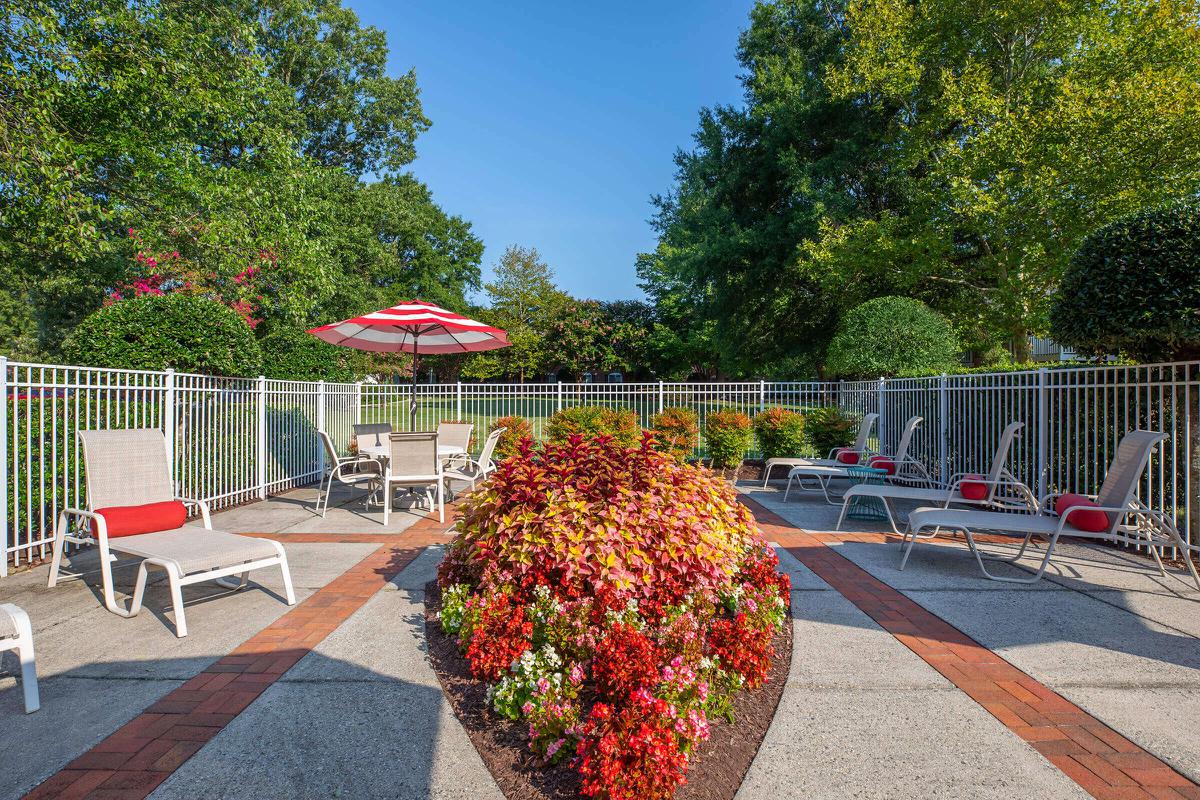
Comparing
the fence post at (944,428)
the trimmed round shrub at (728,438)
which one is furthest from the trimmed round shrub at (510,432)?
the fence post at (944,428)

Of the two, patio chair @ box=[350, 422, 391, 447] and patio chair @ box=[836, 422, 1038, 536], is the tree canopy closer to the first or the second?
patio chair @ box=[836, 422, 1038, 536]

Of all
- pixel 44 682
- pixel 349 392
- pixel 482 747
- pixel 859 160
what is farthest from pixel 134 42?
pixel 859 160

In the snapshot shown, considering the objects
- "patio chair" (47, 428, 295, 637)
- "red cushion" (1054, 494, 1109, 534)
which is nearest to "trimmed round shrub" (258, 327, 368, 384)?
"patio chair" (47, 428, 295, 637)

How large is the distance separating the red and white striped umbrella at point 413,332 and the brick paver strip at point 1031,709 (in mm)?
5429

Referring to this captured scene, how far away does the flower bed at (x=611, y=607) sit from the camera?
2031 mm

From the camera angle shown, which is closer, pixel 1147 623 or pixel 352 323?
pixel 1147 623

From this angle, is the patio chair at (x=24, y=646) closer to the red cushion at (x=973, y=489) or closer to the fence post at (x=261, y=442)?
the fence post at (x=261, y=442)

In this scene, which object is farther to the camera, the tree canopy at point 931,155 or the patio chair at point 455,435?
the tree canopy at point 931,155

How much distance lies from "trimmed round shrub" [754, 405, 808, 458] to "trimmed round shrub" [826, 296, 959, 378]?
5.71ft

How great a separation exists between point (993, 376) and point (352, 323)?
7.87 m

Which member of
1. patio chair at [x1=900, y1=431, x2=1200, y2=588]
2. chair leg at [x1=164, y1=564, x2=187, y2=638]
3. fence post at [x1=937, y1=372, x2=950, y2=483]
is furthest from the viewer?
fence post at [x1=937, y1=372, x2=950, y2=483]

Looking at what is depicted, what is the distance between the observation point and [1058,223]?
1238 centimetres

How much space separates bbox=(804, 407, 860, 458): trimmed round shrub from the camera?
10203 millimetres

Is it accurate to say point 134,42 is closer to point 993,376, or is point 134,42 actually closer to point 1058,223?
point 993,376
